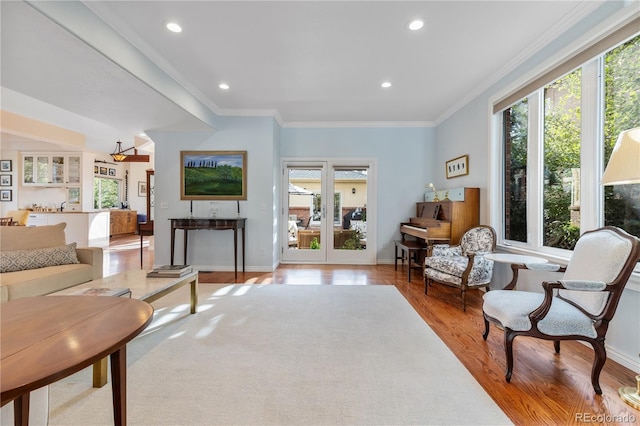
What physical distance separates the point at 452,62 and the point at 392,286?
2.82 meters

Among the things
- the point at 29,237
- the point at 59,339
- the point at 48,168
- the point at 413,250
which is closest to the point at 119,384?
the point at 59,339

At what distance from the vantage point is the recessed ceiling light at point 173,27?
255 centimetres

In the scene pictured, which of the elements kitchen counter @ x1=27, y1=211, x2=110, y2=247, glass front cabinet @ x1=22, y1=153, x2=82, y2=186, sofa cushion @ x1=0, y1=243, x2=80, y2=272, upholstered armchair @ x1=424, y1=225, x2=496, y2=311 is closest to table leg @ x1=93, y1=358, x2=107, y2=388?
sofa cushion @ x1=0, y1=243, x2=80, y2=272

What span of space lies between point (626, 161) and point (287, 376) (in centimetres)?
234

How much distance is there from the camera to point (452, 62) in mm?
3205

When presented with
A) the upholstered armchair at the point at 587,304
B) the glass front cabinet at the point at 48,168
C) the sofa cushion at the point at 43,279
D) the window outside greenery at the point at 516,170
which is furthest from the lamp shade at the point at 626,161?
the glass front cabinet at the point at 48,168

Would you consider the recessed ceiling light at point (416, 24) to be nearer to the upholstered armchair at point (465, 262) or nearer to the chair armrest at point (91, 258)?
the upholstered armchair at point (465, 262)

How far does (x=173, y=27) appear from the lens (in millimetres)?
2592

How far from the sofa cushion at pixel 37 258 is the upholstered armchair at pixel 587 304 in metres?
3.99

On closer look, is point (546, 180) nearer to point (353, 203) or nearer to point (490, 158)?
point (490, 158)

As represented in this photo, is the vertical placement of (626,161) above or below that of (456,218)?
above

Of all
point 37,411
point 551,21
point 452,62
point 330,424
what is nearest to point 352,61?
point 452,62

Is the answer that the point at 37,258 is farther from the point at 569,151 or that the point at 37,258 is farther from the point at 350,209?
the point at 569,151

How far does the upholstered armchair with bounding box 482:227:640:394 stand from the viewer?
1.71 meters
